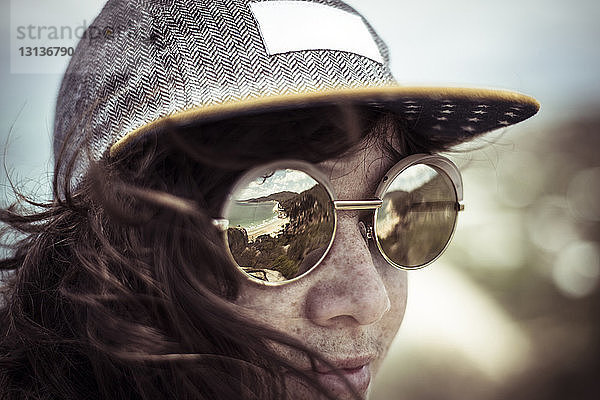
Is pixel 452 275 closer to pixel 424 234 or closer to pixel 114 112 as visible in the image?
pixel 424 234

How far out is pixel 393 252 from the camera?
1.35m

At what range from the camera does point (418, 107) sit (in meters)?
1.21

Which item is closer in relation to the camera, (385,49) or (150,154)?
(150,154)

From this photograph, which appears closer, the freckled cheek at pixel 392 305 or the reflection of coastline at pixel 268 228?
the reflection of coastline at pixel 268 228

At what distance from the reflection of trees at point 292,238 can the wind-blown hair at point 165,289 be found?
43 mm

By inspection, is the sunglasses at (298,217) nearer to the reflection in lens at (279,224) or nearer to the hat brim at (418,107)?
the reflection in lens at (279,224)

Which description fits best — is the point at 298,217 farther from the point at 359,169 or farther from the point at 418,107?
the point at 418,107

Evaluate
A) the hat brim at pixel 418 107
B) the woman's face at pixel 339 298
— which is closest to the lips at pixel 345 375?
the woman's face at pixel 339 298

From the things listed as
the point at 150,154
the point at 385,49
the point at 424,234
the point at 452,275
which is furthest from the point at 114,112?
the point at 452,275

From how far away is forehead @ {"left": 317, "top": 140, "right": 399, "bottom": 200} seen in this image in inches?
48.5

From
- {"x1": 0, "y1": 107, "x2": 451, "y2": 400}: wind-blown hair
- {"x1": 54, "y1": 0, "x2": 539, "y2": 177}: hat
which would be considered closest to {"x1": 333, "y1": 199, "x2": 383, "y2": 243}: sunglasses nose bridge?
{"x1": 0, "y1": 107, "x2": 451, "y2": 400}: wind-blown hair

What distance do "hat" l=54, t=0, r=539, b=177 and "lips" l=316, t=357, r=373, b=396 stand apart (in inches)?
22.7

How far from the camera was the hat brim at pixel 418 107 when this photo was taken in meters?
1.05

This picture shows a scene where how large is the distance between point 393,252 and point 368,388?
346mm
